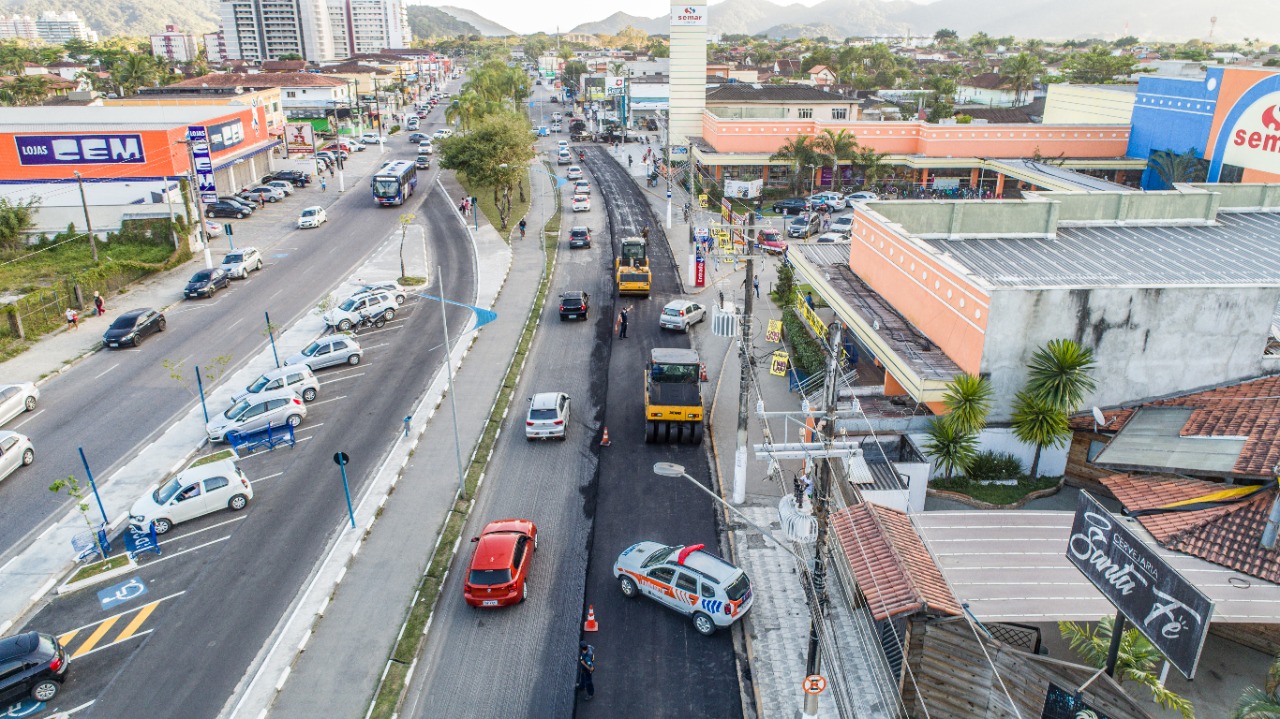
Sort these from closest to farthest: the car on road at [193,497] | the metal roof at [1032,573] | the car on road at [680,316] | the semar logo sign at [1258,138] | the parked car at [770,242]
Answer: the metal roof at [1032,573]
the car on road at [193,497]
the car on road at [680,316]
the semar logo sign at [1258,138]
the parked car at [770,242]

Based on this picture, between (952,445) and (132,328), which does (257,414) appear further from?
(952,445)

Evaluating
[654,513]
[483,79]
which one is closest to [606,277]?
[654,513]

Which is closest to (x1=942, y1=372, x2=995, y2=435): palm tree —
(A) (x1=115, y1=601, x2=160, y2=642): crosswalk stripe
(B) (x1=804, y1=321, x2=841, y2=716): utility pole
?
(B) (x1=804, y1=321, x2=841, y2=716): utility pole

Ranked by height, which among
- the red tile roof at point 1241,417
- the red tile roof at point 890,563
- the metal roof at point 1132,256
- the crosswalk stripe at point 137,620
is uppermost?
the metal roof at point 1132,256

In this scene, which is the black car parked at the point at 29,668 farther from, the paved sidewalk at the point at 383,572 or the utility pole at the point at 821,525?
the utility pole at the point at 821,525

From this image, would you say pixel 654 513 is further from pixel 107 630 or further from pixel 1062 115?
pixel 1062 115

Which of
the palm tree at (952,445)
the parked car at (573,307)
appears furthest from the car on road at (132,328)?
the palm tree at (952,445)
